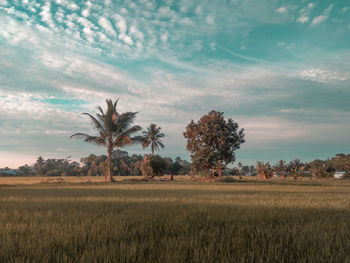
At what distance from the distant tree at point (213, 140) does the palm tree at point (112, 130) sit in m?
9.68

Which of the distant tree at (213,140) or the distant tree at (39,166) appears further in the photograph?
the distant tree at (39,166)

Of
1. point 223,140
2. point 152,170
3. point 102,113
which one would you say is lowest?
point 152,170

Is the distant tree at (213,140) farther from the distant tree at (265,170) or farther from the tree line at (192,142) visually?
the distant tree at (265,170)

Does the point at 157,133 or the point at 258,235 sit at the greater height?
the point at 157,133

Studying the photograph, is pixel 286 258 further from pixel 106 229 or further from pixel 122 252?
pixel 106 229

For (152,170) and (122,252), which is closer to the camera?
(122,252)

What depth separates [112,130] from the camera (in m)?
24.7

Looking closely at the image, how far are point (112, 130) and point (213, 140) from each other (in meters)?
14.9

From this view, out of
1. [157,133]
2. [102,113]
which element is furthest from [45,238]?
[157,133]

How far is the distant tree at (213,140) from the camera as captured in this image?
97.9 ft

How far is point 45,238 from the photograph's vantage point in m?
2.31

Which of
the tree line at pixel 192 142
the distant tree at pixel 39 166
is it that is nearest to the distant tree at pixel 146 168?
the tree line at pixel 192 142

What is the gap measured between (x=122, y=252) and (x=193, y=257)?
0.61 meters

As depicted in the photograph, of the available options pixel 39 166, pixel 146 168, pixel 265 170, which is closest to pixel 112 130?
pixel 146 168
